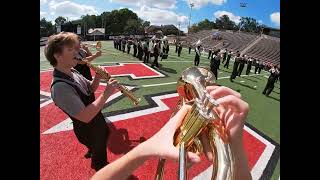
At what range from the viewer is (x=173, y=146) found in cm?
91

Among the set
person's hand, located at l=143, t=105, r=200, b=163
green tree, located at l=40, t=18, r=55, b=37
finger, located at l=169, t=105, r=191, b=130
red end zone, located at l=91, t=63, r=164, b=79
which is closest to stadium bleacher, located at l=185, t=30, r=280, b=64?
red end zone, located at l=91, t=63, r=164, b=79

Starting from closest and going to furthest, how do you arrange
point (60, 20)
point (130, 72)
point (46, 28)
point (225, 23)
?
1. point (46, 28)
2. point (60, 20)
3. point (130, 72)
4. point (225, 23)

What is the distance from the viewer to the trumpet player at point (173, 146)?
914mm

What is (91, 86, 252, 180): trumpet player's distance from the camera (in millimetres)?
914

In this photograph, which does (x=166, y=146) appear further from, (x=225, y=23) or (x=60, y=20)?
(x=225, y=23)

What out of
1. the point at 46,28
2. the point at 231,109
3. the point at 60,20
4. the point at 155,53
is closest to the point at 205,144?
the point at 231,109

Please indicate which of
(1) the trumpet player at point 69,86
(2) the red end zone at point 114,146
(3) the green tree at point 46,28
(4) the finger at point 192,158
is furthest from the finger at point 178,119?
(3) the green tree at point 46,28

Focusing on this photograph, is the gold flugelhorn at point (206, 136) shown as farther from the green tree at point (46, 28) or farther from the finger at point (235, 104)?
the green tree at point (46, 28)

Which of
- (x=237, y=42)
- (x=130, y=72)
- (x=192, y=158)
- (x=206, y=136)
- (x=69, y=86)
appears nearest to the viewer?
(x=192, y=158)

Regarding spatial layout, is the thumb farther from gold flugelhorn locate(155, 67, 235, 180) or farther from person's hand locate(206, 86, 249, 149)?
person's hand locate(206, 86, 249, 149)

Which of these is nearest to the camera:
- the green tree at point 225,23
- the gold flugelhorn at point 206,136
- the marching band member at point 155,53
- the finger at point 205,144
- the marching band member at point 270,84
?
the gold flugelhorn at point 206,136

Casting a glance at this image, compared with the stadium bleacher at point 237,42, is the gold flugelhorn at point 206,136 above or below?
below

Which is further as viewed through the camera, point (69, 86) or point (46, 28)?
point (46, 28)

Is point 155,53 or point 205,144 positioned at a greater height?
point 155,53
